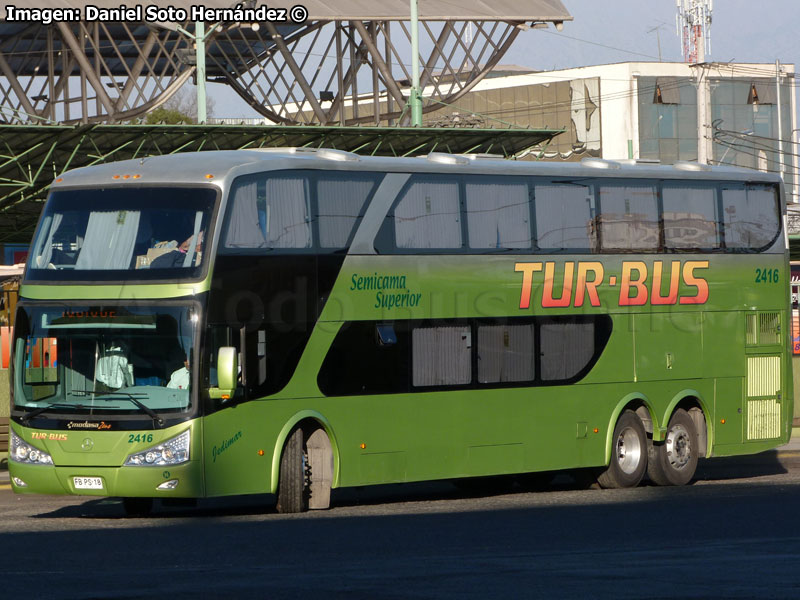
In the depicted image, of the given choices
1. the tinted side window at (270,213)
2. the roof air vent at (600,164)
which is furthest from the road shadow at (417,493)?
the roof air vent at (600,164)

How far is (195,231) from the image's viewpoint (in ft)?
52.4

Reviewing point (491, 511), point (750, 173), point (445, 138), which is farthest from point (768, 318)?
point (445, 138)

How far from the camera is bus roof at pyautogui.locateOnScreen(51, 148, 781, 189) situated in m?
16.4

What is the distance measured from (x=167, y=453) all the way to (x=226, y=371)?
39.5 inches

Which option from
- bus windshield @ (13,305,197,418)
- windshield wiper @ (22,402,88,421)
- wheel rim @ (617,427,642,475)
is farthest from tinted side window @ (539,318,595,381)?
windshield wiper @ (22,402,88,421)

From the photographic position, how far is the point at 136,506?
17.2m

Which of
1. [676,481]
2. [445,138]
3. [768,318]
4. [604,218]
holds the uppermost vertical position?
[445,138]

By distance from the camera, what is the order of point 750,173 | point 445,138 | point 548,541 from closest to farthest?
point 548,541
point 750,173
point 445,138

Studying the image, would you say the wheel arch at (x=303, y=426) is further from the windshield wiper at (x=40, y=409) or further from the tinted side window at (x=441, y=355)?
the windshield wiper at (x=40, y=409)

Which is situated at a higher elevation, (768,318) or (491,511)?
(768,318)

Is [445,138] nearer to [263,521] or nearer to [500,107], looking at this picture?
[263,521]

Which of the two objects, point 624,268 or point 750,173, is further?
point 750,173

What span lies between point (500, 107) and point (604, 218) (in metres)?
78.3

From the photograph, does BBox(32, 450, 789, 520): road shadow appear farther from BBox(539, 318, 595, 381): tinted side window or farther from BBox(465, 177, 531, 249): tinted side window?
BBox(465, 177, 531, 249): tinted side window
